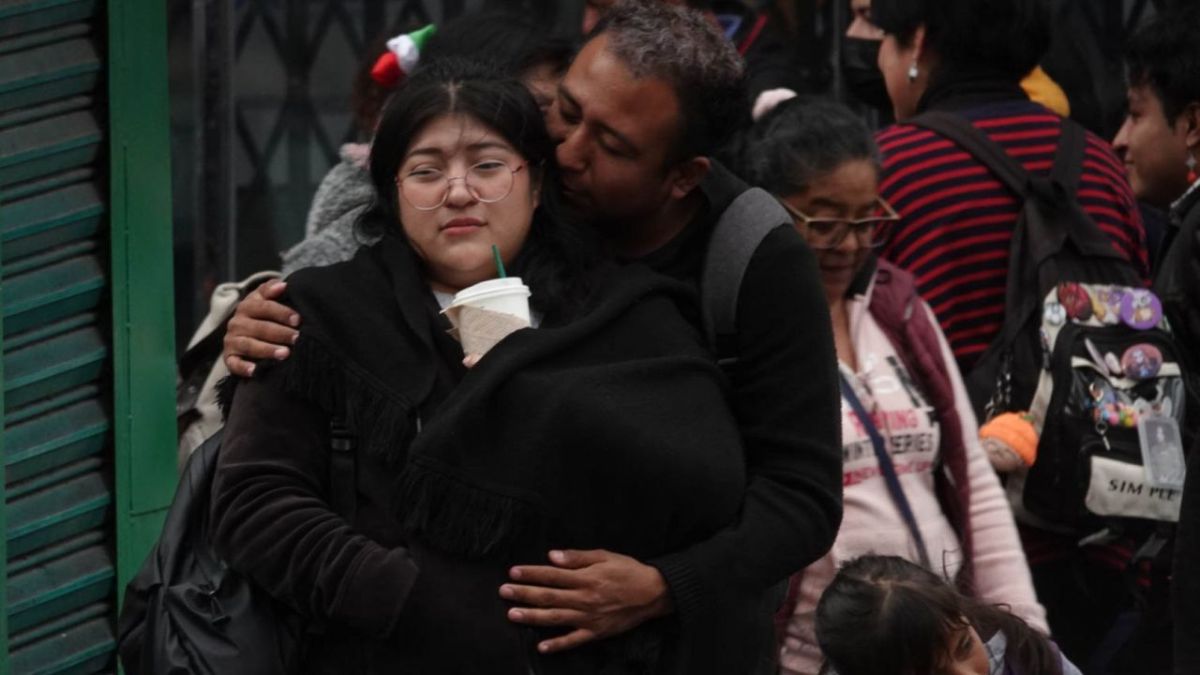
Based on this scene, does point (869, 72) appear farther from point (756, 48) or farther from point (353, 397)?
point (353, 397)

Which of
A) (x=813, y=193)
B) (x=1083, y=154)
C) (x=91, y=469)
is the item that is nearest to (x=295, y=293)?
(x=91, y=469)

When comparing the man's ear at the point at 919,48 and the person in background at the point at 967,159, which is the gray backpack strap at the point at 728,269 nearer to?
the person in background at the point at 967,159

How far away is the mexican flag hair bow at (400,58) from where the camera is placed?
3779 mm

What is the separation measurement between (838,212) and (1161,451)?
84 centimetres

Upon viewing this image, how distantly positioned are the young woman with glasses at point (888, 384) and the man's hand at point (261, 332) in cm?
126

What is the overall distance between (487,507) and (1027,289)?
1897 mm

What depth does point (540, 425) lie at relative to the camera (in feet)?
9.02

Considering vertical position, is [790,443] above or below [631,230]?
below

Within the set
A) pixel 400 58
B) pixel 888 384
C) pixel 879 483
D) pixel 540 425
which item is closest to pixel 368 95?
pixel 400 58

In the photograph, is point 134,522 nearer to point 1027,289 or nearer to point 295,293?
point 295,293

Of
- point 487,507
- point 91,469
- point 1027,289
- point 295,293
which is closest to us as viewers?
point 487,507

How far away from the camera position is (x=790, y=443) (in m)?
2.96

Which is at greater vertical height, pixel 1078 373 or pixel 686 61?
pixel 686 61

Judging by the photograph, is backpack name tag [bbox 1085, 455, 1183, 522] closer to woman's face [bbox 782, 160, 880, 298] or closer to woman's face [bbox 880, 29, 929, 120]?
woman's face [bbox 782, 160, 880, 298]
